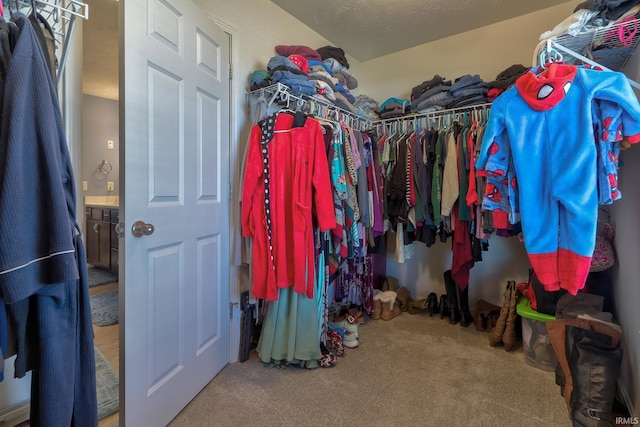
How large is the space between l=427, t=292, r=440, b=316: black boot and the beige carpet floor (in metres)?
0.55

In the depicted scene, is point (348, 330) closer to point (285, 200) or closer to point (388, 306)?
point (388, 306)

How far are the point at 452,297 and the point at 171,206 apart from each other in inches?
90.2

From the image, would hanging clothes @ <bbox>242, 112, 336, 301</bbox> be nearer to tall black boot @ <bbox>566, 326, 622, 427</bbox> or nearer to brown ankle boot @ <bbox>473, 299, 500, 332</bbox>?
tall black boot @ <bbox>566, 326, 622, 427</bbox>

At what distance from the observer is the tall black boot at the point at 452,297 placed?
245 cm

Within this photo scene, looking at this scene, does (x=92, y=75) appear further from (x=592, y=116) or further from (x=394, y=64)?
(x=592, y=116)

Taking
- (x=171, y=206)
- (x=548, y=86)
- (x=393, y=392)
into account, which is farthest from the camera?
(x=393, y=392)

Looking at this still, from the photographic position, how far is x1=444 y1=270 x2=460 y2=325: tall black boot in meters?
2.45

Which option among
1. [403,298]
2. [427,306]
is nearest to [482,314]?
[427,306]

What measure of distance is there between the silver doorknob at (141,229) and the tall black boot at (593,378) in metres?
2.00

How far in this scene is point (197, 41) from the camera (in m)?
1.53

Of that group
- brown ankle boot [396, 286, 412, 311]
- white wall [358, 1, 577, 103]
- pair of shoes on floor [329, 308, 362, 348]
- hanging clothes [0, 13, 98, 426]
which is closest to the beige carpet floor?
pair of shoes on floor [329, 308, 362, 348]

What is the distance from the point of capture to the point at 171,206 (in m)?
1.37

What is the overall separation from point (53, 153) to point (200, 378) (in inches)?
54.3

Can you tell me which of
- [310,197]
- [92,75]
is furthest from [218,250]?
[92,75]
